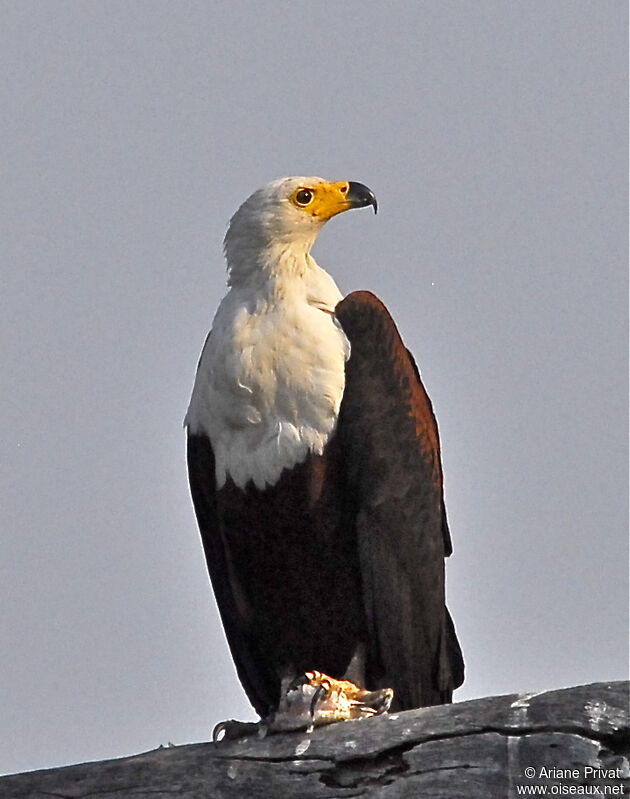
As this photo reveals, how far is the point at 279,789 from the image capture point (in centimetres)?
543

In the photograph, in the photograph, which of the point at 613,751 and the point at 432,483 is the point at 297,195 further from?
the point at 613,751

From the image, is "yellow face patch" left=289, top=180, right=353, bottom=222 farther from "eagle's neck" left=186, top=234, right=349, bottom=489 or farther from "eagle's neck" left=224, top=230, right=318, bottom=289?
"eagle's neck" left=186, top=234, right=349, bottom=489

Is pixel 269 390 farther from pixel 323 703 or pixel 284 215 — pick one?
pixel 323 703

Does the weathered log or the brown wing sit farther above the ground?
the brown wing

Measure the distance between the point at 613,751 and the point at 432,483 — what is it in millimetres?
2448

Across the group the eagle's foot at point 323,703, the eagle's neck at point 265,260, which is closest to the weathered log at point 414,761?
the eagle's foot at point 323,703

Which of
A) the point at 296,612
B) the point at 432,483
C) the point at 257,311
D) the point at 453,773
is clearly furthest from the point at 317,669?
the point at 453,773

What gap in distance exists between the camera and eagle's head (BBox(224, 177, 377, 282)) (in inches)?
291

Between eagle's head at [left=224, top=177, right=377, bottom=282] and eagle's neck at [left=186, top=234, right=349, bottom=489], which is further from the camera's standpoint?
eagle's head at [left=224, top=177, right=377, bottom=282]

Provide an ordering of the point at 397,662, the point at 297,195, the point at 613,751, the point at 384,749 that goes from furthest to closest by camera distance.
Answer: the point at 297,195
the point at 397,662
the point at 384,749
the point at 613,751

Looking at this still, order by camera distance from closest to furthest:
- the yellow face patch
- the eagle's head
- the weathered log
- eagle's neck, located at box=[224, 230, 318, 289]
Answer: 1. the weathered log
2. eagle's neck, located at box=[224, 230, 318, 289]
3. the eagle's head
4. the yellow face patch

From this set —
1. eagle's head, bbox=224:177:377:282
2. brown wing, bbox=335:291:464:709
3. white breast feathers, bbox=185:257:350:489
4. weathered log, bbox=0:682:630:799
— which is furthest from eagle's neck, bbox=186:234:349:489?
weathered log, bbox=0:682:630:799

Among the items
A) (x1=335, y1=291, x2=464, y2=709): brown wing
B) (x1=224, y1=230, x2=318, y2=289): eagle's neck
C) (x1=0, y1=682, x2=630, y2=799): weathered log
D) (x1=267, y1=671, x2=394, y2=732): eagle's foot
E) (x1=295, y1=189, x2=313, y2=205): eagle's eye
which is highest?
(x1=295, y1=189, x2=313, y2=205): eagle's eye

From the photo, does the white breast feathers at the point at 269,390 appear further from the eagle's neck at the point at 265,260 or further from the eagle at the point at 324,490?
the eagle's neck at the point at 265,260
